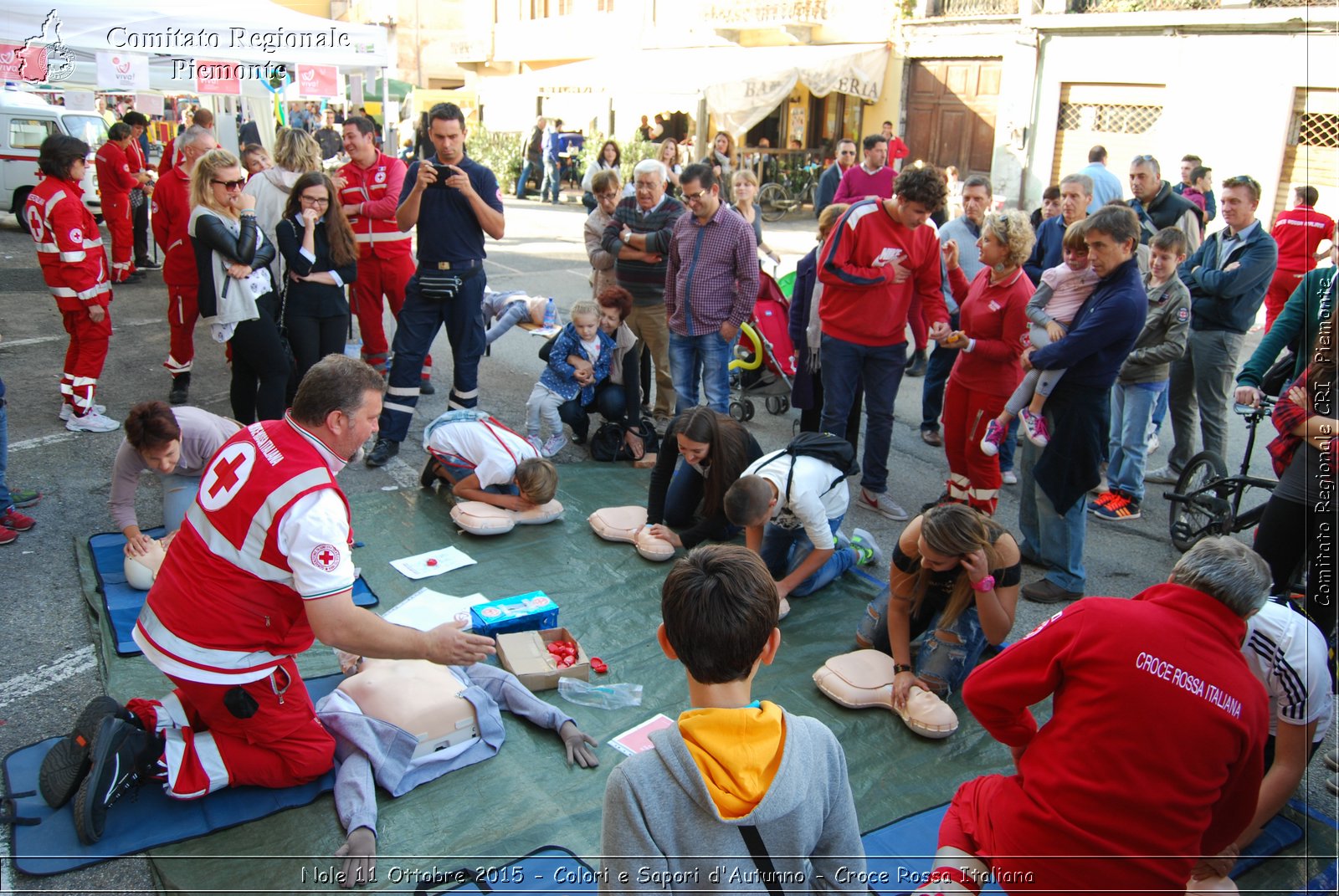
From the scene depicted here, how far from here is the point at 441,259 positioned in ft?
19.1

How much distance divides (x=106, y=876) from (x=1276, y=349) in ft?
15.8

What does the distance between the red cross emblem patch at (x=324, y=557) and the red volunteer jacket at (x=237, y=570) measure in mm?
68

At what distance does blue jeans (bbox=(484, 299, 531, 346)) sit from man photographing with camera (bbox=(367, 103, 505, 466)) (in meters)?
1.16

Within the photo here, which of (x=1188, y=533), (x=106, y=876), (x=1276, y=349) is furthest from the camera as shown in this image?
(x=1188, y=533)

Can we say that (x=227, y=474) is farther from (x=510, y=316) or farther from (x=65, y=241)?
(x=510, y=316)

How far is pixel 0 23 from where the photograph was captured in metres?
7.54

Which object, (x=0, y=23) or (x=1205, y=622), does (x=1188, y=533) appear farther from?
(x=0, y=23)

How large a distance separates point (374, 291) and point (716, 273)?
2581 millimetres

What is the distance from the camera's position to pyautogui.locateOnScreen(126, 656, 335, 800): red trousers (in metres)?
2.90

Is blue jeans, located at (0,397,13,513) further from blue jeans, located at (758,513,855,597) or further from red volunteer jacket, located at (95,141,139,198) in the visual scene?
red volunteer jacket, located at (95,141,139,198)

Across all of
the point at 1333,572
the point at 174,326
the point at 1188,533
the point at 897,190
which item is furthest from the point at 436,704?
the point at 174,326

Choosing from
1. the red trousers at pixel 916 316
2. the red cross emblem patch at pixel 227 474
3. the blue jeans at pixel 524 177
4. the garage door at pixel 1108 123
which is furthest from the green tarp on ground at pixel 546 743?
the blue jeans at pixel 524 177

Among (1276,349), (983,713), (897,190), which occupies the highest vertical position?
(897,190)

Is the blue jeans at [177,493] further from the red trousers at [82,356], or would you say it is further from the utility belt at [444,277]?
the red trousers at [82,356]
